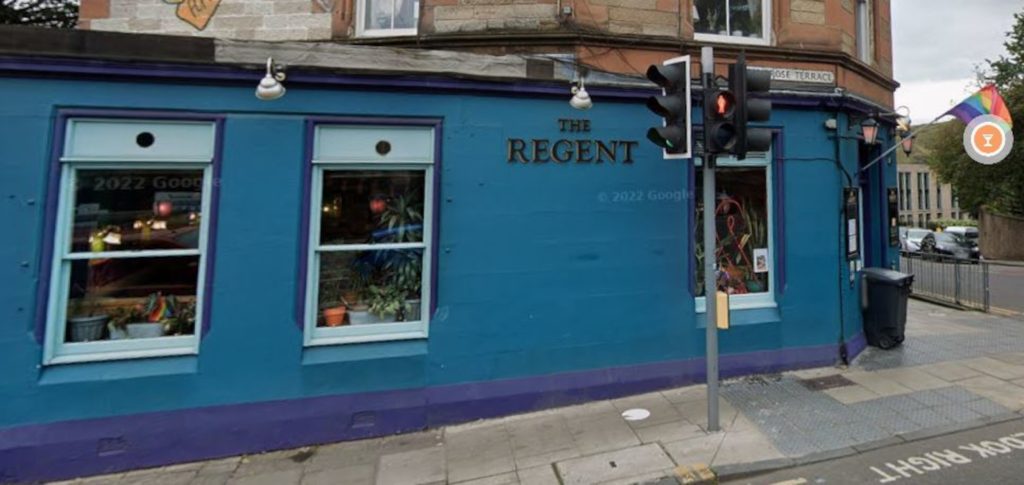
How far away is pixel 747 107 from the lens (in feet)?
15.0

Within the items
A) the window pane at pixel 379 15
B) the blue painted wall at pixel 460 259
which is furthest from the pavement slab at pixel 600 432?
the window pane at pixel 379 15

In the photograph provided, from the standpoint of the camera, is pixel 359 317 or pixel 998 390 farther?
pixel 998 390

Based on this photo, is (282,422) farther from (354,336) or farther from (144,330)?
(144,330)

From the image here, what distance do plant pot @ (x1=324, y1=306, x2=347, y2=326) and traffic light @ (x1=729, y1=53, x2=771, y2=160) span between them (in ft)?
14.2

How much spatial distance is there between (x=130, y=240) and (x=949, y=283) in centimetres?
1701

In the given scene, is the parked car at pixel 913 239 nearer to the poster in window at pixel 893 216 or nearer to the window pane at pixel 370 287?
the poster in window at pixel 893 216

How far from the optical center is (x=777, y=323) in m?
6.30

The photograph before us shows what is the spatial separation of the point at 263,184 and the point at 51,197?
5.96ft

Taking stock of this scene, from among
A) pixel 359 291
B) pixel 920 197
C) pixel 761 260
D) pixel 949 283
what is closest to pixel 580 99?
pixel 359 291

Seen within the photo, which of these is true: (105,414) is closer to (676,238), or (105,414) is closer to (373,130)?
(373,130)

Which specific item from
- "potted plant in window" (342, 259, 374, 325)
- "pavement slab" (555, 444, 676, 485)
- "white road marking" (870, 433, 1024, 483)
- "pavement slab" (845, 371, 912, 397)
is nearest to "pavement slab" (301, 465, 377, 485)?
"potted plant in window" (342, 259, 374, 325)

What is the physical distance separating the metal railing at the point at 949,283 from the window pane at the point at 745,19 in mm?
7572

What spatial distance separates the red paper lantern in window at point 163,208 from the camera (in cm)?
495

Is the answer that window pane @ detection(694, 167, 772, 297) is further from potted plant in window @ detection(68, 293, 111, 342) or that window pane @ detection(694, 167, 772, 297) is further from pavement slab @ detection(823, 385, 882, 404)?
Result: potted plant in window @ detection(68, 293, 111, 342)
